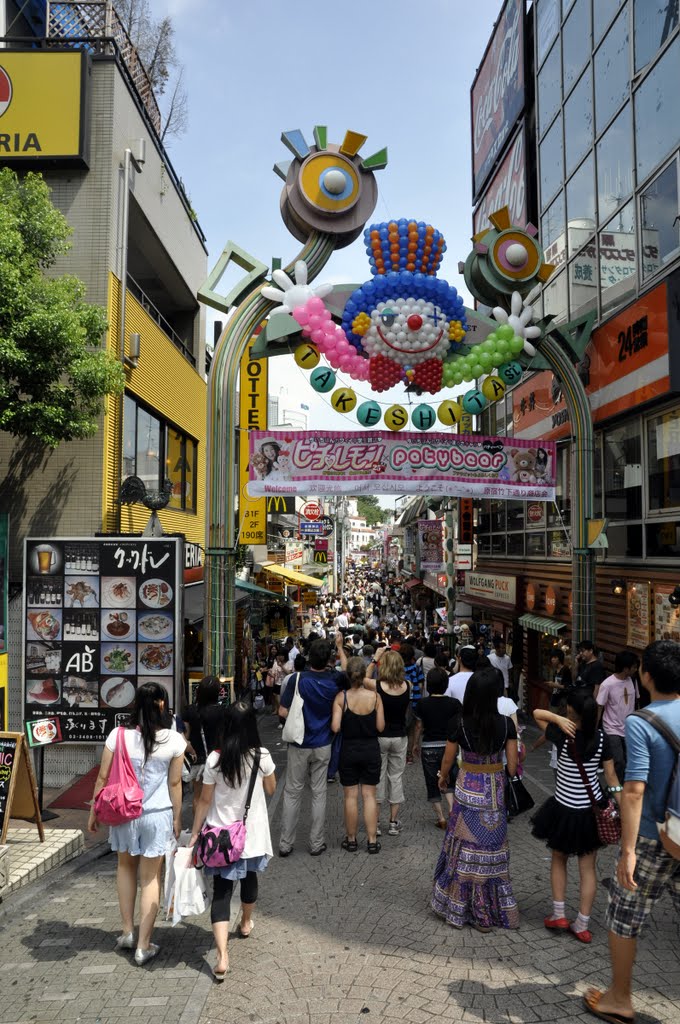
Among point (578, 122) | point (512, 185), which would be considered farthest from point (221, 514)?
point (512, 185)

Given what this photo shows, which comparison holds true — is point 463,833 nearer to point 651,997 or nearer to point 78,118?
point 651,997

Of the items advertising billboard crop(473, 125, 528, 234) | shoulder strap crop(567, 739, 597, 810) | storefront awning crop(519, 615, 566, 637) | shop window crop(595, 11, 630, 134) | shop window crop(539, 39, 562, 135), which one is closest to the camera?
shoulder strap crop(567, 739, 597, 810)

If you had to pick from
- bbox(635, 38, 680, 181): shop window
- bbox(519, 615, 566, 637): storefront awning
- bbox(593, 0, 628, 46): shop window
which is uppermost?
bbox(593, 0, 628, 46): shop window

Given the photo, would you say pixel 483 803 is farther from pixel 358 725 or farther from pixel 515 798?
pixel 358 725

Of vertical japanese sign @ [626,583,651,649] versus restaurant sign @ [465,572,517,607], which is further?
restaurant sign @ [465,572,517,607]

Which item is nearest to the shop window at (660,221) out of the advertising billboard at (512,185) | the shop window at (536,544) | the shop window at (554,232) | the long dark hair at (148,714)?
the shop window at (554,232)

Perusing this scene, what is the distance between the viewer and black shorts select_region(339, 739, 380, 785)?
6473 millimetres

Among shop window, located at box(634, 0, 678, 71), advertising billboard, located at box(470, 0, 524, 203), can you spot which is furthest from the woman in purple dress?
advertising billboard, located at box(470, 0, 524, 203)

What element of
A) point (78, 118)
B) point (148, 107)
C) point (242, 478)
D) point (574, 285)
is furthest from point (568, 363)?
point (148, 107)

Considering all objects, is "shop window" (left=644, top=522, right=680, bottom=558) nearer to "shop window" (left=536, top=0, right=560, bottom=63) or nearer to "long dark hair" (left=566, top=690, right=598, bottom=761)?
"long dark hair" (left=566, top=690, right=598, bottom=761)

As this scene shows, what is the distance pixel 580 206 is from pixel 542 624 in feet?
25.2

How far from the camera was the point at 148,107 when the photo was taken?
582 inches

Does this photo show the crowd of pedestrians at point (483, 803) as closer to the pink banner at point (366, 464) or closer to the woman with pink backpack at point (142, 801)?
the woman with pink backpack at point (142, 801)

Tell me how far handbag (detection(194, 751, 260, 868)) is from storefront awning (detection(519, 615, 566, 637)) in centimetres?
881
